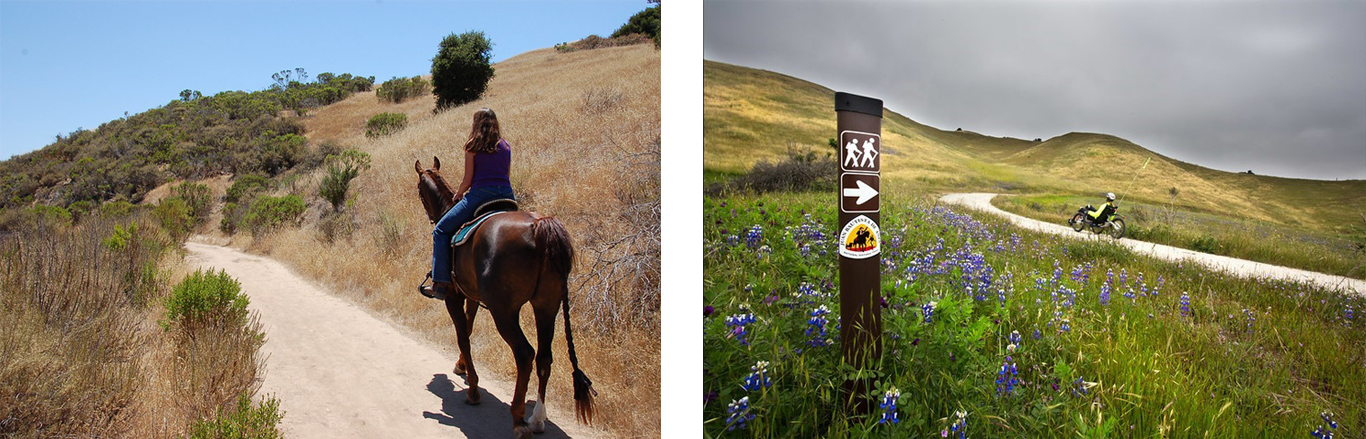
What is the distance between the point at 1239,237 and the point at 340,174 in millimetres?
4153

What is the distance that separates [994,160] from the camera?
2910 mm

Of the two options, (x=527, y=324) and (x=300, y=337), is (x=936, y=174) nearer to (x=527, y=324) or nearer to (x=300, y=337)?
(x=527, y=324)

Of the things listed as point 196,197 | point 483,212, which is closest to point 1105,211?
point 483,212

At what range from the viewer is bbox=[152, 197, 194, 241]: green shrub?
9.29 feet

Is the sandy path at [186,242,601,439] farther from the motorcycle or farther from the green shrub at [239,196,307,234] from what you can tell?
the motorcycle

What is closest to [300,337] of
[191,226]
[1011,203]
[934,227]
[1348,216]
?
[191,226]

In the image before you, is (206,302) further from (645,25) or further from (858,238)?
(858,238)

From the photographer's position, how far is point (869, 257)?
259cm

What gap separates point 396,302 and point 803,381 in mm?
2100

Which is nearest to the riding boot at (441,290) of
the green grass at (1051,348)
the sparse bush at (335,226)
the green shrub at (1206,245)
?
the sparse bush at (335,226)

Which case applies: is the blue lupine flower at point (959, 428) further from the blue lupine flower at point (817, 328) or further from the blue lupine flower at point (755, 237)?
the blue lupine flower at point (755, 237)

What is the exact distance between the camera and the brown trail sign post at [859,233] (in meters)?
2.56

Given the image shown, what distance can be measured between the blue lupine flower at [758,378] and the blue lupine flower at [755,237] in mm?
779

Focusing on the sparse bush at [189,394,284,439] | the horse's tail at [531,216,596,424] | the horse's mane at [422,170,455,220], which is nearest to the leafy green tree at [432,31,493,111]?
the horse's mane at [422,170,455,220]
